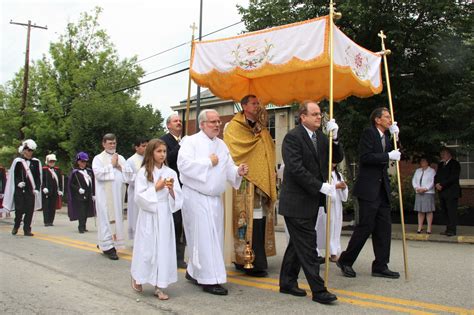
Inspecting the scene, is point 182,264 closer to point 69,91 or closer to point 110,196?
point 110,196

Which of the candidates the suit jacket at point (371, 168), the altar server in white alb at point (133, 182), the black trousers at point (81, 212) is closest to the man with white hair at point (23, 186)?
the black trousers at point (81, 212)

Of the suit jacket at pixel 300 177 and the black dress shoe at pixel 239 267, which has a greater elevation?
the suit jacket at pixel 300 177

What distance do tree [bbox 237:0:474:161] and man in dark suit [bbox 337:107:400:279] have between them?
4.32m

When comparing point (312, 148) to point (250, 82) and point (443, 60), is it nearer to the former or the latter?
point (250, 82)

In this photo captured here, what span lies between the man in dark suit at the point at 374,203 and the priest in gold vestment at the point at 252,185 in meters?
1.08

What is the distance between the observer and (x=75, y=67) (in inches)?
1061

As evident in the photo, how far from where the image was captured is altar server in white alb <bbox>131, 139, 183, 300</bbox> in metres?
5.14

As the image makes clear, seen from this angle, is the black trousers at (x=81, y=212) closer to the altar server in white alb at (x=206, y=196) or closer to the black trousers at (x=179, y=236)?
the black trousers at (x=179, y=236)

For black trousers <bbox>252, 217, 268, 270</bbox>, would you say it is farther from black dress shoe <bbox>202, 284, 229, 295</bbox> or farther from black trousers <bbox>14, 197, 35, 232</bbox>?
black trousers <bbox>14, 197, 35, 232</bbox>

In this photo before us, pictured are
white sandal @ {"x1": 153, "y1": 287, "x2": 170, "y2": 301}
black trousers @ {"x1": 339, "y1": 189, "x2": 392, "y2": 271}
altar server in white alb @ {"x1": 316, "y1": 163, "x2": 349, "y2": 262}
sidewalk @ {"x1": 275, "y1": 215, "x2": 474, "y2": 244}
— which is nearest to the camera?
white sandal @ {"x1": 153, "y1": 287, "x2": 170, "y2": 301}

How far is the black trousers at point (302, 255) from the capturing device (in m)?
4.84

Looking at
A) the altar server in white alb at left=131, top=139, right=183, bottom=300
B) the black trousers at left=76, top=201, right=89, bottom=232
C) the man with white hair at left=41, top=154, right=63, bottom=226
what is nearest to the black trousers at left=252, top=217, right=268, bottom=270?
the altar server in white alb at left=131, top=139, right=183, bottom=300

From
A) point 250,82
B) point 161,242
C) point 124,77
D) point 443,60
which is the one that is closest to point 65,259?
point 161,242

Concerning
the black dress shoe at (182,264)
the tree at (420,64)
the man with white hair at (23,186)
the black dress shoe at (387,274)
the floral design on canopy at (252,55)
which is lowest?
the black dress shoe at (182,264)
